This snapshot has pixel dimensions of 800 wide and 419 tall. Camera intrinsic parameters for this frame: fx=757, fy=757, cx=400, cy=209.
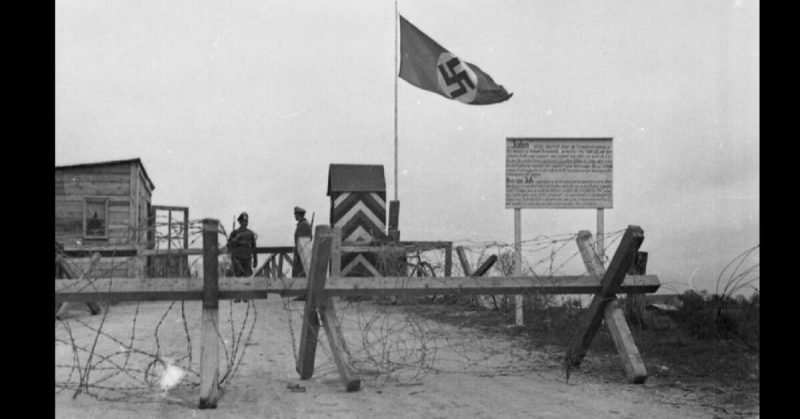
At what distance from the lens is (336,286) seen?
21.2 ft

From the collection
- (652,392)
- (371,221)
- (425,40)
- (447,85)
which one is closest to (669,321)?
(652,392)

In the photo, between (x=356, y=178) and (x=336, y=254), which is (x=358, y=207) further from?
(x=336, y=254)

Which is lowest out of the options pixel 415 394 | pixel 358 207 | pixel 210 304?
pixel 415 394

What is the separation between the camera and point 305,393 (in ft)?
20.2

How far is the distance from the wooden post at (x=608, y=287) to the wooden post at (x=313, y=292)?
235 centimetres

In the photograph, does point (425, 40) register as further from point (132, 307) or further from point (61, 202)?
point (61, 202)

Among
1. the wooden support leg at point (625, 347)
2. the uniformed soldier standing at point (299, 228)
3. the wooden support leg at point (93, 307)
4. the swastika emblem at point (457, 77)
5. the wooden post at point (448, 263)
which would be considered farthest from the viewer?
the uniformed soldier standing at point (299, 228)

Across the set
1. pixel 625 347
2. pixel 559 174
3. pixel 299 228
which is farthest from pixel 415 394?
pixel 299 228

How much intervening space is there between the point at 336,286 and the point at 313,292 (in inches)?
8.0

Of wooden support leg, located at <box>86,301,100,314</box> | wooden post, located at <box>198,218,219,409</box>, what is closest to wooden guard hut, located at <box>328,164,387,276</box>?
wooden support leg, located at <box>86,301,100,314</box>

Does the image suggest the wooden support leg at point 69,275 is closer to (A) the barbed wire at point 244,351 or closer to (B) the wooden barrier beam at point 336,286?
(A) the barbed wire at point 244,351

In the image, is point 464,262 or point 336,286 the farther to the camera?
point 464,262

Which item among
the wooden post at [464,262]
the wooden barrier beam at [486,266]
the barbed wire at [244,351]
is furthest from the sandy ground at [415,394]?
the wooden post at [464,262]

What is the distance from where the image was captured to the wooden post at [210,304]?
231 inches
